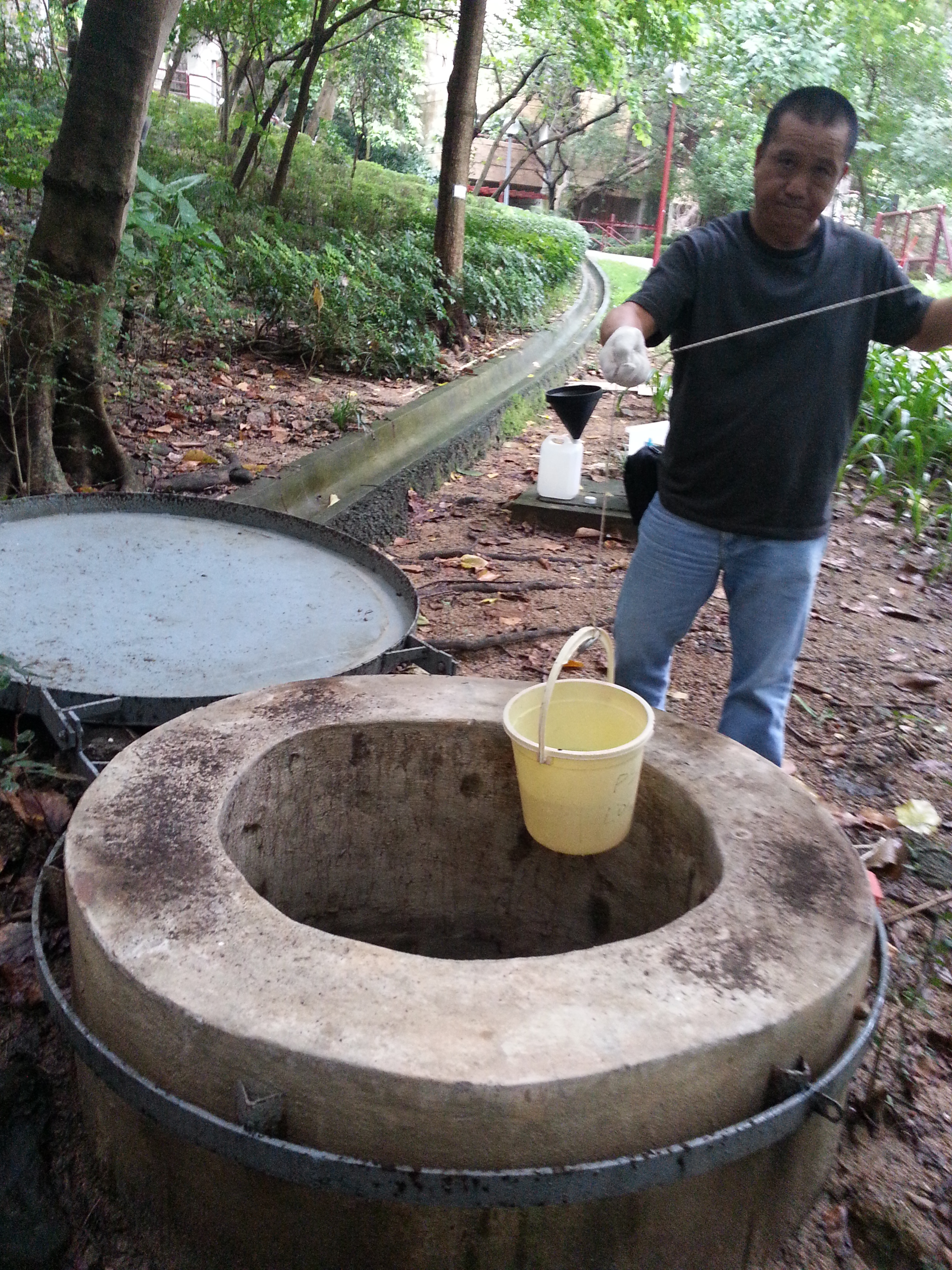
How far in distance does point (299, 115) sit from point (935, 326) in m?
10.6

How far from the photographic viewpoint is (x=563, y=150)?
3338cm

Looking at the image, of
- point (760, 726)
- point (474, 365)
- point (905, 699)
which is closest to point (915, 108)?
point (474, 365)

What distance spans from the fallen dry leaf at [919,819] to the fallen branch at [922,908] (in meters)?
0.30

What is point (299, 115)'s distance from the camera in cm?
1132

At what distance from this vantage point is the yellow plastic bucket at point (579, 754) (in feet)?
5.96

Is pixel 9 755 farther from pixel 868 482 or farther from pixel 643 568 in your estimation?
pixel 868 482

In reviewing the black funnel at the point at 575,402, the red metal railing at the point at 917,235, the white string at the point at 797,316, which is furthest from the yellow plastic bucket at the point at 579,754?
the red metal railing at the point at 917,235

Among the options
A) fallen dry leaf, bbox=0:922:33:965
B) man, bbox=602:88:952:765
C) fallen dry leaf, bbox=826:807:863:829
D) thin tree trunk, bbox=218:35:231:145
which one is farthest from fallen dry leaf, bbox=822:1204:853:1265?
thin tree trunk, bbox=218:35:231:145

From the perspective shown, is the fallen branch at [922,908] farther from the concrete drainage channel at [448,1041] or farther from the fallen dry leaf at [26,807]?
the fallen dry leaf at [26,807]

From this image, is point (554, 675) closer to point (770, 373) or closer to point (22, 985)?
point (770, 373)

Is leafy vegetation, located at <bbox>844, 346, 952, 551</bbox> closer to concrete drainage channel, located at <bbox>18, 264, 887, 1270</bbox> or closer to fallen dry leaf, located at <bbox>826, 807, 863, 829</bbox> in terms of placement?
fallen dry leaf, located at <bbox>826, 807, 863, 829</bbox>

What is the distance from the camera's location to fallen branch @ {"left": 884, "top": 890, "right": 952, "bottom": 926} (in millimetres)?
2533

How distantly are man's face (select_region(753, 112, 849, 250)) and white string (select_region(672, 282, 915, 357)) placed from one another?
19cm

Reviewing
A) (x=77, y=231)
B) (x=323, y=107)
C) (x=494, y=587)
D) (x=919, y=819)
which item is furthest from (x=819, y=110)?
(x=323, y=107)
